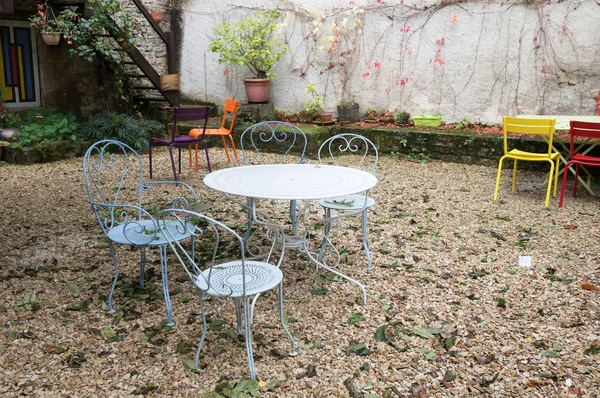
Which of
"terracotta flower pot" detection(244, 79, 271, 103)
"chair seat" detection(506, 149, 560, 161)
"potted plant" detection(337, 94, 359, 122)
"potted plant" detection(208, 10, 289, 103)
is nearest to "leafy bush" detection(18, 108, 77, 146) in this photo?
"potted plant" detection(208, 10, 289, 103)

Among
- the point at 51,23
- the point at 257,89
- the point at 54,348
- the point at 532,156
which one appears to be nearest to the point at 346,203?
the point at 54,348

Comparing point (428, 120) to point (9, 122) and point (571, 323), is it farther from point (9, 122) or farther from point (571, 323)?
point (9, 122)

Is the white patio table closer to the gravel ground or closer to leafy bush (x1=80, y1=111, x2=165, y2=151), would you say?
the gravel ground

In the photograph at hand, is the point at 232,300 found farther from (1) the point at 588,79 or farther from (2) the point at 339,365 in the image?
(1) the point at 588,79

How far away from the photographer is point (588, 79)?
659cm

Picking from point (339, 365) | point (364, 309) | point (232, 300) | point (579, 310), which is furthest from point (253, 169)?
point (579, 310)

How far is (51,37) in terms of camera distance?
23.6 feet

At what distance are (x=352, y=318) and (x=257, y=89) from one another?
231 inches

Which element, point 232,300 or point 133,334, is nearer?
point 133,334

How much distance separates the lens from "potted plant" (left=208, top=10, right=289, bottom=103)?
804 centimetres

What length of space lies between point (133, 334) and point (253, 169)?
1357 mm

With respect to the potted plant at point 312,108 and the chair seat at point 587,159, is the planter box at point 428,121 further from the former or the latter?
the chair seat at point 587,159

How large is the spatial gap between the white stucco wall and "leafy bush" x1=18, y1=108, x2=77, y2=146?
2459mm

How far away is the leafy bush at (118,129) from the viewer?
756 centimetres
